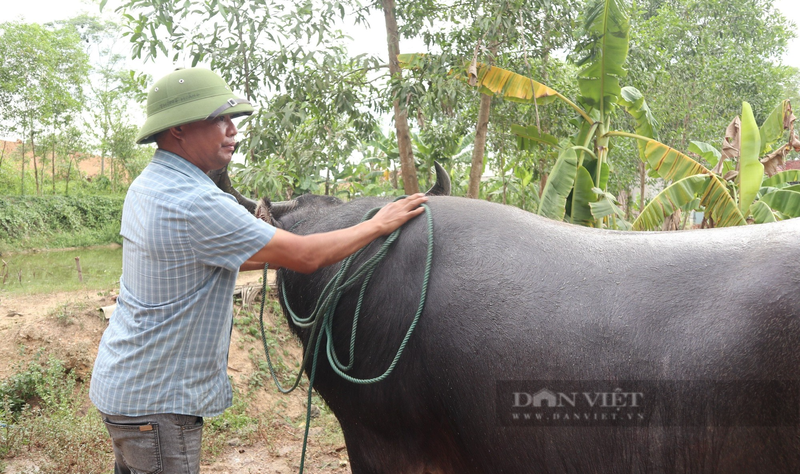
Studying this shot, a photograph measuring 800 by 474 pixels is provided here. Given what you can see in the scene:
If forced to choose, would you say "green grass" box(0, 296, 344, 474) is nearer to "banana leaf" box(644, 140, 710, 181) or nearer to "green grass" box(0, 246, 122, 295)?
"green grass" box(0, 246, 122, 295)

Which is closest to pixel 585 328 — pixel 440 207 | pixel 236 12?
pixel 440 207

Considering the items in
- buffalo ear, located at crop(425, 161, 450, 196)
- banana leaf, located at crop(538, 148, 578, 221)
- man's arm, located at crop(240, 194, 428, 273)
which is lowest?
banana leaf, located at crop(538, 148, 578, 221)

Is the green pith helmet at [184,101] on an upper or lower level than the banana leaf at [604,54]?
lower

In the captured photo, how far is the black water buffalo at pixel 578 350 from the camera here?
1.43 meters

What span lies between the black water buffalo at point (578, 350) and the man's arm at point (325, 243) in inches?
3.2

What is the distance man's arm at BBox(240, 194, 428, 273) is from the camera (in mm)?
1800

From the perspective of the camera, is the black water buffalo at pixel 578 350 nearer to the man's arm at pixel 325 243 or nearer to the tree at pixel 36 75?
the man's arm at pixel 325 243

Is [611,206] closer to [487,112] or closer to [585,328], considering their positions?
[487,112]

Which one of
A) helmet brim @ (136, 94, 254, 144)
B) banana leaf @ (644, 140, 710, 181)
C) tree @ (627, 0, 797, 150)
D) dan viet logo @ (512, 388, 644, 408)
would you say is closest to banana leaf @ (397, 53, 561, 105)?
banana leaf @ (644, 140, 710, 181)

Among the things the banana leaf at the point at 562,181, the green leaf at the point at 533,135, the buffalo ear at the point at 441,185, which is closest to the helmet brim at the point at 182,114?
the buffalo ear at the point at 441,185

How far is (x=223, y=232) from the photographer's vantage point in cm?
173

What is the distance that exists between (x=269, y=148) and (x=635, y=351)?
4001 mm

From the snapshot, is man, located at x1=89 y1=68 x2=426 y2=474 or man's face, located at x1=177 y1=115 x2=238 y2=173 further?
man's face, located at x1=177 y1=115 x2=238 y2=173

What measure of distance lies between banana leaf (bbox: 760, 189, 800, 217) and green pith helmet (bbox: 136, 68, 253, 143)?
6.07 metres
